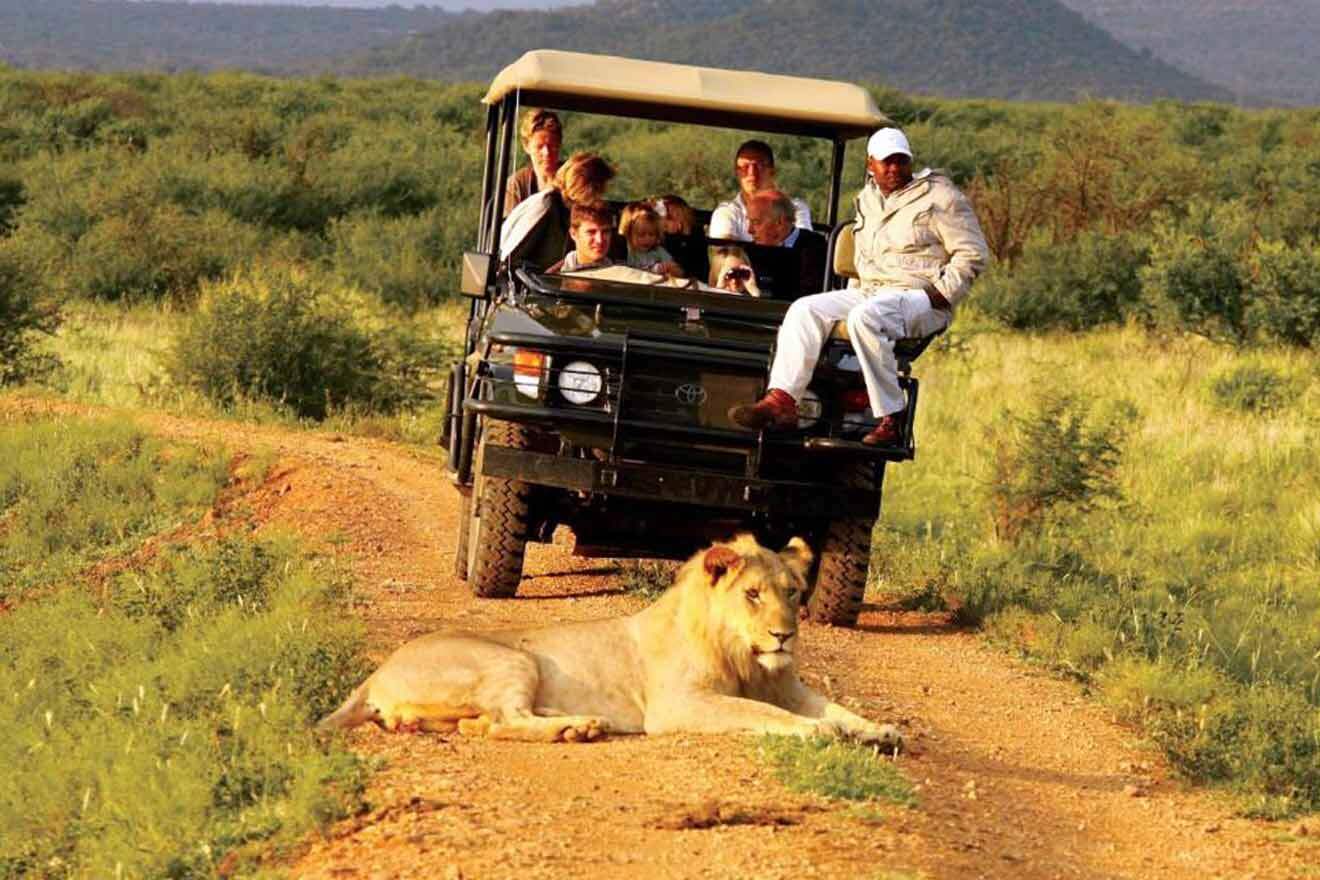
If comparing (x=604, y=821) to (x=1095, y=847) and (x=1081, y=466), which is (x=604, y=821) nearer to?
(x=1095, y=847)

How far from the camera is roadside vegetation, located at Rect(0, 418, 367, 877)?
5.92m

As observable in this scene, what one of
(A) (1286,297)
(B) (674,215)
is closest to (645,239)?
(B) (674,215)

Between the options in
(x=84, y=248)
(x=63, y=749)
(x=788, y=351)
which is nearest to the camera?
(x=63, y=749)

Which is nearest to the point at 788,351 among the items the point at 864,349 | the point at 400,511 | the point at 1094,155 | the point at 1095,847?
the point at 864,349

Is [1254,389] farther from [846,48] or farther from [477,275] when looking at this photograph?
[846,48]

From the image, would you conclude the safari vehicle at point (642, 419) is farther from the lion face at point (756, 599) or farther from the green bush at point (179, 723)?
the lion face at point (756, 599)

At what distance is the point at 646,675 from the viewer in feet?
23.0

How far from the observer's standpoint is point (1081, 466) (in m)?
13.8

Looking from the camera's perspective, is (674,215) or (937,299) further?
(674,215)

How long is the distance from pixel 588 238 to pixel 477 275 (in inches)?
27.6

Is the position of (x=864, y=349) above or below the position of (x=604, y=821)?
above

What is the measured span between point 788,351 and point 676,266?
1540mm

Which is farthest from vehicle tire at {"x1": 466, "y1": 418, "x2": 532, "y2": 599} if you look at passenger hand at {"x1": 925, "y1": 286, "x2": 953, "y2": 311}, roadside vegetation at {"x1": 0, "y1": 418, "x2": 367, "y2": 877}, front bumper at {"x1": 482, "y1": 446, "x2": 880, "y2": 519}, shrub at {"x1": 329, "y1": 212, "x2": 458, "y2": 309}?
shrub at {"x1": 329, "y1": 212, "x2": 458, "y2": 309}

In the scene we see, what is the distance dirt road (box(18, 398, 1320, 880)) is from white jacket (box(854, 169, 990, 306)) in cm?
156
